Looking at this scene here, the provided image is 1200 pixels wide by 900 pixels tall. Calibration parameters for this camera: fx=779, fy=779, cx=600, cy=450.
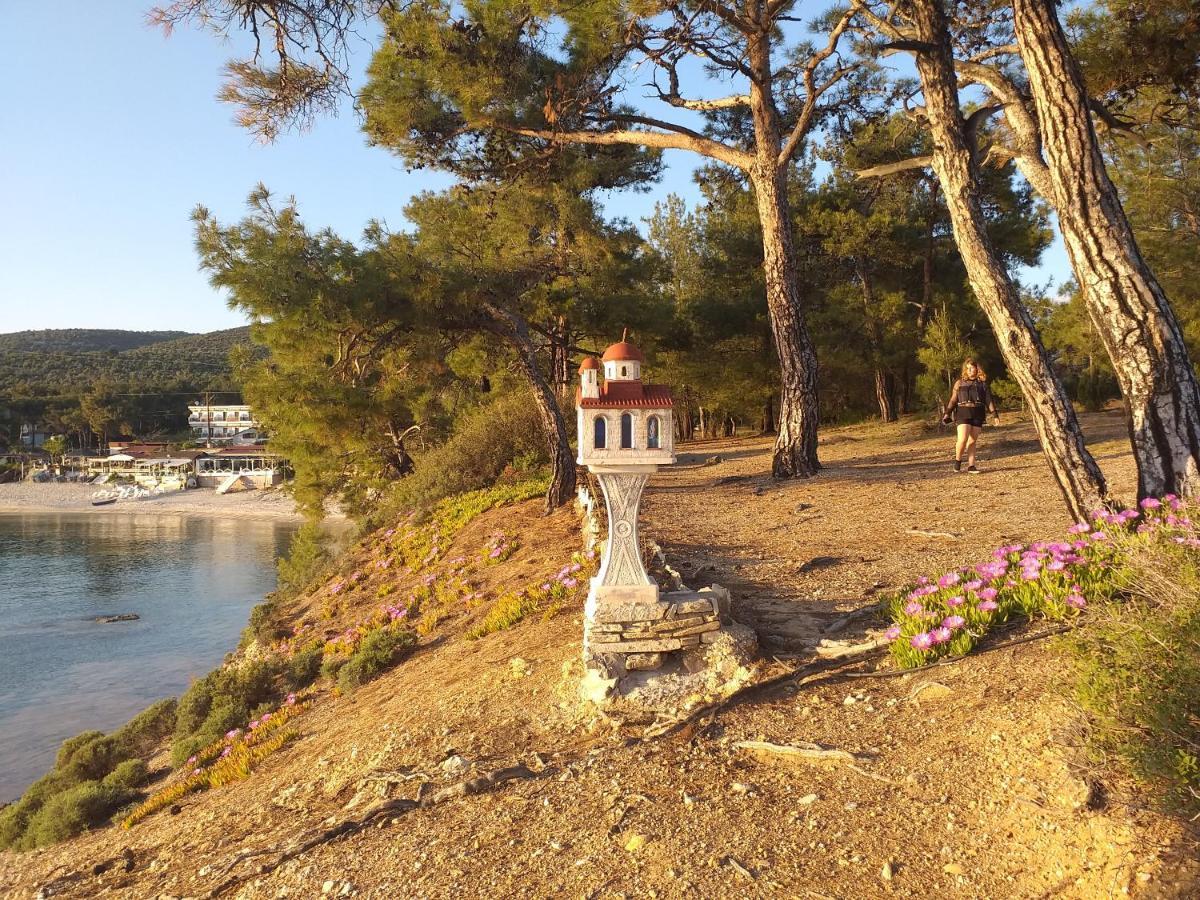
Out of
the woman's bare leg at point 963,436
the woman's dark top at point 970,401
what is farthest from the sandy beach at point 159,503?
the woman's dark top at point 970,401

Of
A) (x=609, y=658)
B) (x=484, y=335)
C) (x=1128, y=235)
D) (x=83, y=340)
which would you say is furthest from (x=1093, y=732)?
(x=83, y=340)

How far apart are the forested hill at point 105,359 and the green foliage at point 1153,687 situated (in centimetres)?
8068

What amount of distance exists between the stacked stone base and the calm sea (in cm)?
847

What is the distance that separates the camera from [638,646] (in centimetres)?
417

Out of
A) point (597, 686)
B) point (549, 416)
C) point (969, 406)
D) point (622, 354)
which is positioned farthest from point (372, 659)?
point (969, 406)

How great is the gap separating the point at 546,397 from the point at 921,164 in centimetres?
543

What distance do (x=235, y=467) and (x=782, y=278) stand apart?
6648cm

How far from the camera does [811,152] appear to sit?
19234 millimetres

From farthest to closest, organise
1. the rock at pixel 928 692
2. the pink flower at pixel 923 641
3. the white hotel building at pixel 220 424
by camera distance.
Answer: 1. the white hotel building at pixel 220 424
2. the pink flower at pixel 923 641
3. the rock at pixel 928 692

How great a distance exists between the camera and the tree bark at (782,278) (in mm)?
9930

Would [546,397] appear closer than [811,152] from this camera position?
Yes

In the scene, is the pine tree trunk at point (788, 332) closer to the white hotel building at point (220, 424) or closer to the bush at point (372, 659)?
the bush at point (372, 659)

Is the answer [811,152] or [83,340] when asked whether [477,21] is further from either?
[83,340]

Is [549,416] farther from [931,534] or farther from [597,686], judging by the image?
[597,686]
